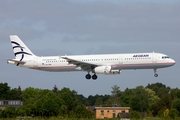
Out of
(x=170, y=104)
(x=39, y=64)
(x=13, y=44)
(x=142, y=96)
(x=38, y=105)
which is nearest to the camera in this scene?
(x=39, y=64)

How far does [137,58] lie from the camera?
80062mm

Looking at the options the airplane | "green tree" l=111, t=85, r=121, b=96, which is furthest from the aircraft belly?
"green tree" l=111, t=85, r=121, b=96

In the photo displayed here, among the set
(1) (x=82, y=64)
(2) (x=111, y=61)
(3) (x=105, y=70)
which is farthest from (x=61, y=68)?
(2) (x=111, y=61)

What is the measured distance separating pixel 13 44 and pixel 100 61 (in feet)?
52.5

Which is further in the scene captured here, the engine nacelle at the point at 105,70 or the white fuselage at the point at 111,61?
the engine nacelle at the point at 105,70

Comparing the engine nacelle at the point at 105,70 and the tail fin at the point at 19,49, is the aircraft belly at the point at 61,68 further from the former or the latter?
the tail fin at the point at 19,49

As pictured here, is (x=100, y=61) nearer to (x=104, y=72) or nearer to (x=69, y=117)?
(x=104, y=72)

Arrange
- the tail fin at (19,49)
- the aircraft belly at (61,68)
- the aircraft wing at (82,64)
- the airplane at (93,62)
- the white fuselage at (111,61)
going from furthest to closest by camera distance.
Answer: the tail fin at (19,49) → the aircraft belly at (61,68) → the aircraft wing at (82,64) → the airplane at (93,62) → the white fuselage at (111,61)

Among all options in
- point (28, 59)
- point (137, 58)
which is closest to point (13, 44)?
point (28, 59)

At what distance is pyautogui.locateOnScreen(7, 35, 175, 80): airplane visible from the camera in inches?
3162

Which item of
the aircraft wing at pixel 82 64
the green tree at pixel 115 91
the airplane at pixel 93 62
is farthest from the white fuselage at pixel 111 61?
the green tree at pixel 115 91

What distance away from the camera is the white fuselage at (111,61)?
8019cm

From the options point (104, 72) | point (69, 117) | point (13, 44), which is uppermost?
point (13, 44)

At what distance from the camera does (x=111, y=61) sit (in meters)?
82.1
